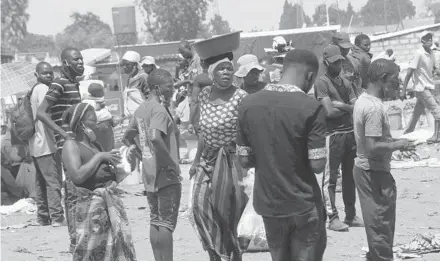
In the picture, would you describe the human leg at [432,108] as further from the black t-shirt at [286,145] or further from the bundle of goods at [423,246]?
the black t-shirt at [286,145]

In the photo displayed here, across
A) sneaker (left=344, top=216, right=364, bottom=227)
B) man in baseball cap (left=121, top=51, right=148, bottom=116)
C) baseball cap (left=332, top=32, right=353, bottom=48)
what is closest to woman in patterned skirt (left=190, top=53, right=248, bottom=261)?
sneaker (left=344, top=216, right=364, bottom=227)

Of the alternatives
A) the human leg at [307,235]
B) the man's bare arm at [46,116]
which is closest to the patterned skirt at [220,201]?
the human leg at [307,235]

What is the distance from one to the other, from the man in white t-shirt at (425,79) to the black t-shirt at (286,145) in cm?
886

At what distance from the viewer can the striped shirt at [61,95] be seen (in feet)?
26.8

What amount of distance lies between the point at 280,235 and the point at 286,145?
21.9 inches

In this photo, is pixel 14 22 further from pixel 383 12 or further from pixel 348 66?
pixel 348 66

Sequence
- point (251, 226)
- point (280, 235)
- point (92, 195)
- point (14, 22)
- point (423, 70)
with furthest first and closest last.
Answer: point (14, 22) → point (423, 70) → point (251, 226) → point (92, 195) → point (280, 235)

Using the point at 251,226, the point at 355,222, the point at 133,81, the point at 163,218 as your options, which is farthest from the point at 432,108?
the point at 163,218

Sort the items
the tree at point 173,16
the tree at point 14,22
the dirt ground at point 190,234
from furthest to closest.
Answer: the tree at point 14,22, the tree at point 173,16, the dirt ground at point 190,234

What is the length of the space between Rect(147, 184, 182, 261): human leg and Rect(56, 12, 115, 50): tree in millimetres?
80534

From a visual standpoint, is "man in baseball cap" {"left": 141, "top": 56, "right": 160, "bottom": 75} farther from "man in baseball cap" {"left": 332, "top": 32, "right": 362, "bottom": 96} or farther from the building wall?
the building wall

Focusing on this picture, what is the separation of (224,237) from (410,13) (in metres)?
38.7

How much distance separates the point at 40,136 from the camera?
8.98m

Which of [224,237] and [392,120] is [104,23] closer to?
[392,120]
